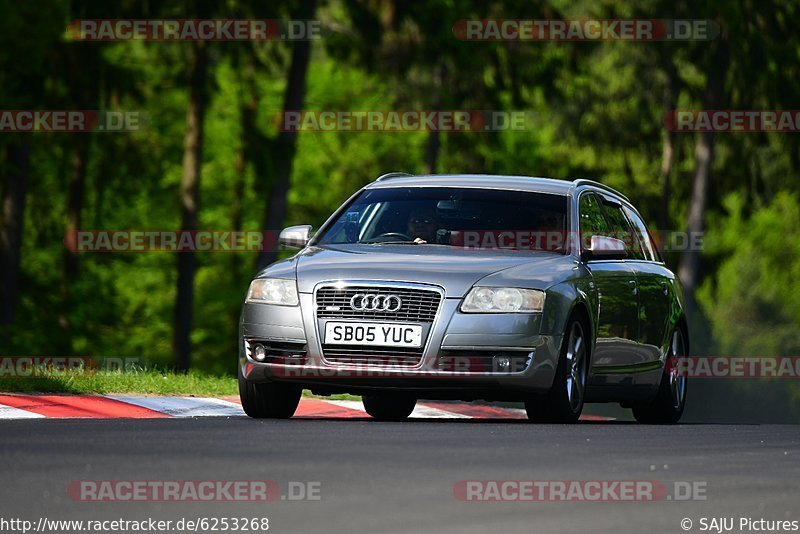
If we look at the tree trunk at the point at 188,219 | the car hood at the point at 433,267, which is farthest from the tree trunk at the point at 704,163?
the car hood at the point at 433,267

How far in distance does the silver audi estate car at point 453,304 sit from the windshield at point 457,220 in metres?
0.01

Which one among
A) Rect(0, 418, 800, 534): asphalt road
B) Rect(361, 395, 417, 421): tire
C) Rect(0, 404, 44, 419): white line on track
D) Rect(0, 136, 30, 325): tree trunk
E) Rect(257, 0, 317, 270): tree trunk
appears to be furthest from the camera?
Rect(257, 0, 317, 270): tree trunk

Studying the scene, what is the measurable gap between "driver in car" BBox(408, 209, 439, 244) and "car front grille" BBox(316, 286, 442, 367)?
1.21m

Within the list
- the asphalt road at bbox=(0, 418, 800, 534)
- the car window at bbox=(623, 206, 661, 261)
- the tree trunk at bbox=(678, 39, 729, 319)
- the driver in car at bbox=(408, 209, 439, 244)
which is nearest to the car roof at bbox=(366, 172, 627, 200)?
the driver in car at bbox=(408, 209, 439, 244)

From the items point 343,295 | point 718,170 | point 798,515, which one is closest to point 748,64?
point 718,170

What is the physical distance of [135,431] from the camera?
10.3 meters

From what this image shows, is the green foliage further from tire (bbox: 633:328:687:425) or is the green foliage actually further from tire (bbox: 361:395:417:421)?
tire (bbox: 361:395:417:421)

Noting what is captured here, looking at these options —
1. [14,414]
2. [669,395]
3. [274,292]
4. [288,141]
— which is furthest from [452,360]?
[288,141]

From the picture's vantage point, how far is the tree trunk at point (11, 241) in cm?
3441

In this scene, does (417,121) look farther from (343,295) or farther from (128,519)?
(128,519)

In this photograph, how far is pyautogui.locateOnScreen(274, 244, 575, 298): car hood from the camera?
1220 cm

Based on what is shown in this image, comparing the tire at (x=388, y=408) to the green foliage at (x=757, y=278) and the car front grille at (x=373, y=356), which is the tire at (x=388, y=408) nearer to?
the car front grille at (x=373, y=356)

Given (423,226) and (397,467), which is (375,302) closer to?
(423,226)

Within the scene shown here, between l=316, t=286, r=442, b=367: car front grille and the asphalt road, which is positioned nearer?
the asphalt road
